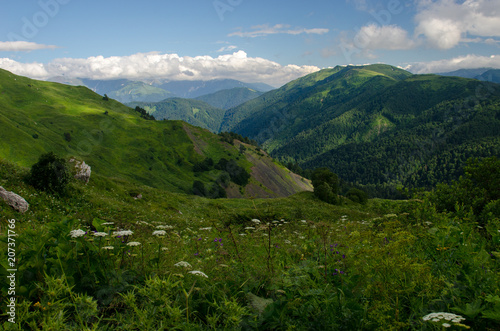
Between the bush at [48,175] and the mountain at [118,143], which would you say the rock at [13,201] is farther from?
the mountain at [118,143]

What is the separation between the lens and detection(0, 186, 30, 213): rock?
49.2 feet

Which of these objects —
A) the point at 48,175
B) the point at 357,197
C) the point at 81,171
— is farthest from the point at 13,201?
the point at 357,197

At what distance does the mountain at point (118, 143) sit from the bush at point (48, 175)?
242 feet

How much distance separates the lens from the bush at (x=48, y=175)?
65.8 ft

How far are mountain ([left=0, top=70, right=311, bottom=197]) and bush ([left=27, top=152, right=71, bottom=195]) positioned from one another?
7386cm

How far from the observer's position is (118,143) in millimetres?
137750

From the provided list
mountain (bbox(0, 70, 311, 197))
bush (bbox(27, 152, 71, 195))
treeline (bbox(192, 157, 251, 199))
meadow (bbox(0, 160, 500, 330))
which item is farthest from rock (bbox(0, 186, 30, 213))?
treeline (bbox(192, 157, 251, 199))

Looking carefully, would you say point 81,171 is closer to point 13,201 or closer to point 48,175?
point 48,175

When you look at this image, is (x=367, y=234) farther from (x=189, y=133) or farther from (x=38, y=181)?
(x=189, y=133)

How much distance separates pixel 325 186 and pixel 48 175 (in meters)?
50.2

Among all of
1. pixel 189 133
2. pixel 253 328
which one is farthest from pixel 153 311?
pixel 189 133

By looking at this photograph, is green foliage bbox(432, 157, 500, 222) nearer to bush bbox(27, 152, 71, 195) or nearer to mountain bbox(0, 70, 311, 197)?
bush bbox(27, 152, 71, 195)

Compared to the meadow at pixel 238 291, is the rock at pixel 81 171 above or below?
below

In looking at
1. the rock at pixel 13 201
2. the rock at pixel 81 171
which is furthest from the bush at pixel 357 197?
the rock at pixel 13 201
